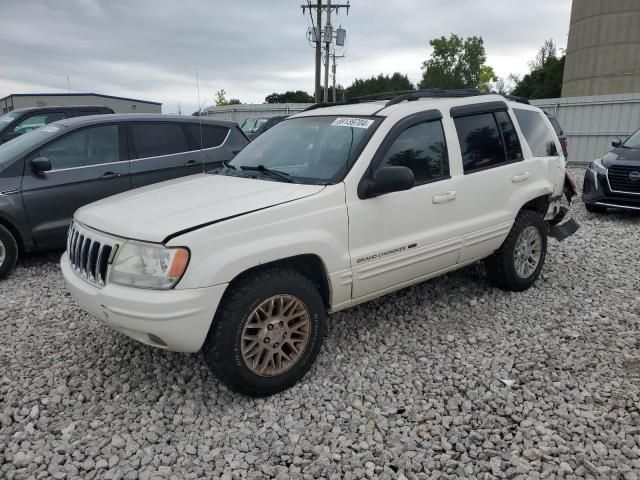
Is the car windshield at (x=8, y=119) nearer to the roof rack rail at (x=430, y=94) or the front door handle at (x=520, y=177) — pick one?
the roof rack rail at (x=430, y=94)

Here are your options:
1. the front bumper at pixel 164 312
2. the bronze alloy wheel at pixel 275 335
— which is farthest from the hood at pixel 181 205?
the bronze alloy wheel at pixel 275 335

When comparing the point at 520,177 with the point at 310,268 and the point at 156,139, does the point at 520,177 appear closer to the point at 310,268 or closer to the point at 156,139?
the point at 310,268

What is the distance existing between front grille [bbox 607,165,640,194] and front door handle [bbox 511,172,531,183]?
4.39 meters

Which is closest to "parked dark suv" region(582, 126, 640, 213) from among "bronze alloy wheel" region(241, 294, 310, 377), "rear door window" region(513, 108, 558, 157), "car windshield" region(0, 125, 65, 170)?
"rear door window" region(513, 108, 558, 157)

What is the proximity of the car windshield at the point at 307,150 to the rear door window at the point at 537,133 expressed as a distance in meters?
1.86

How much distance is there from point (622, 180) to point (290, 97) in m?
53.8

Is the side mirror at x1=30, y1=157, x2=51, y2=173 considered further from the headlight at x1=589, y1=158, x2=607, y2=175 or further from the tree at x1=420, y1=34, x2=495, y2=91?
the tree at x1=420, y1=34, x2=495, y2=91

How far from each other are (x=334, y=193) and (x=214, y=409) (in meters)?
1.56

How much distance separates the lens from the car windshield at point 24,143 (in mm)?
5502

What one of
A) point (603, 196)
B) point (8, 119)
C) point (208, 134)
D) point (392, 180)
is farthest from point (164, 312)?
point (8, 119)

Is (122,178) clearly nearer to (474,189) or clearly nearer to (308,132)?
(308,132)

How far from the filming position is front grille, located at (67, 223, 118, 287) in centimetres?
294

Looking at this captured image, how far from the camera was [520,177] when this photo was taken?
14.6 feet

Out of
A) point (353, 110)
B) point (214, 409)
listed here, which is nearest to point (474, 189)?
point (353, 110)
